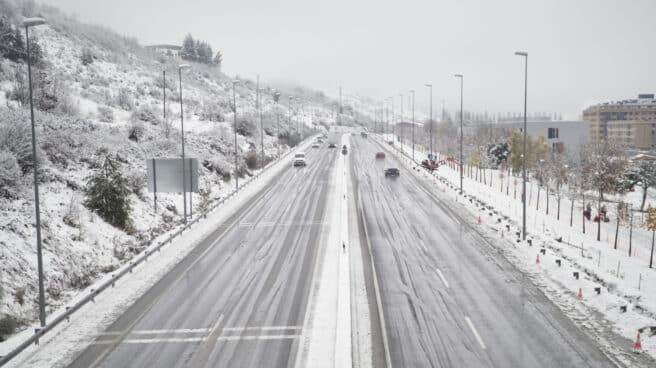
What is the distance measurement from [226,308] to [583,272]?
16.0 meters

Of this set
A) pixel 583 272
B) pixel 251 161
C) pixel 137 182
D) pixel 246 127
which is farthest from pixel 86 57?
pixel 583 272

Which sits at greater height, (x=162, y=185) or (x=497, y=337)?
(x=162, y=185)

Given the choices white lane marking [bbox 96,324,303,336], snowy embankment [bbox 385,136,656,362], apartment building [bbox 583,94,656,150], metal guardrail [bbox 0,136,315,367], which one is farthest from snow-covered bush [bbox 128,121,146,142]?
apartment building [bbox 583,94,656,150]

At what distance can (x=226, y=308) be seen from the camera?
58.8 feet

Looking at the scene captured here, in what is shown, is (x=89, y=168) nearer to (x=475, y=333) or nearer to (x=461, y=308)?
(x=461, y=308)

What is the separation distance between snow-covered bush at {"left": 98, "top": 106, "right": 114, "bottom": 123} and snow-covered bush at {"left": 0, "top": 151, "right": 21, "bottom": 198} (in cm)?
2590

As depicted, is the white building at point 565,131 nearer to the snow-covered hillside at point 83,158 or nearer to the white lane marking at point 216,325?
the snow-covered hillside at point 83,158

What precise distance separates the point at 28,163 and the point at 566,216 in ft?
149

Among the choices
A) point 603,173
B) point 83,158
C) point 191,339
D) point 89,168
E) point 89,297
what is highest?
point 83,158

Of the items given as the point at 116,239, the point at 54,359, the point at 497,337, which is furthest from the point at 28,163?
the point at 497,337

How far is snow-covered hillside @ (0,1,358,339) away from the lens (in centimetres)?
2039

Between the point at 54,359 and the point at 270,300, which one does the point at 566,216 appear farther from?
the point at 54,359

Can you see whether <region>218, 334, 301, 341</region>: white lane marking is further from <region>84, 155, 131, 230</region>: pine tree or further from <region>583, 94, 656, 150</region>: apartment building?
<region>583, 94, 656, 150</region>: apartment building

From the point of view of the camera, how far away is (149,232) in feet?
96.2
